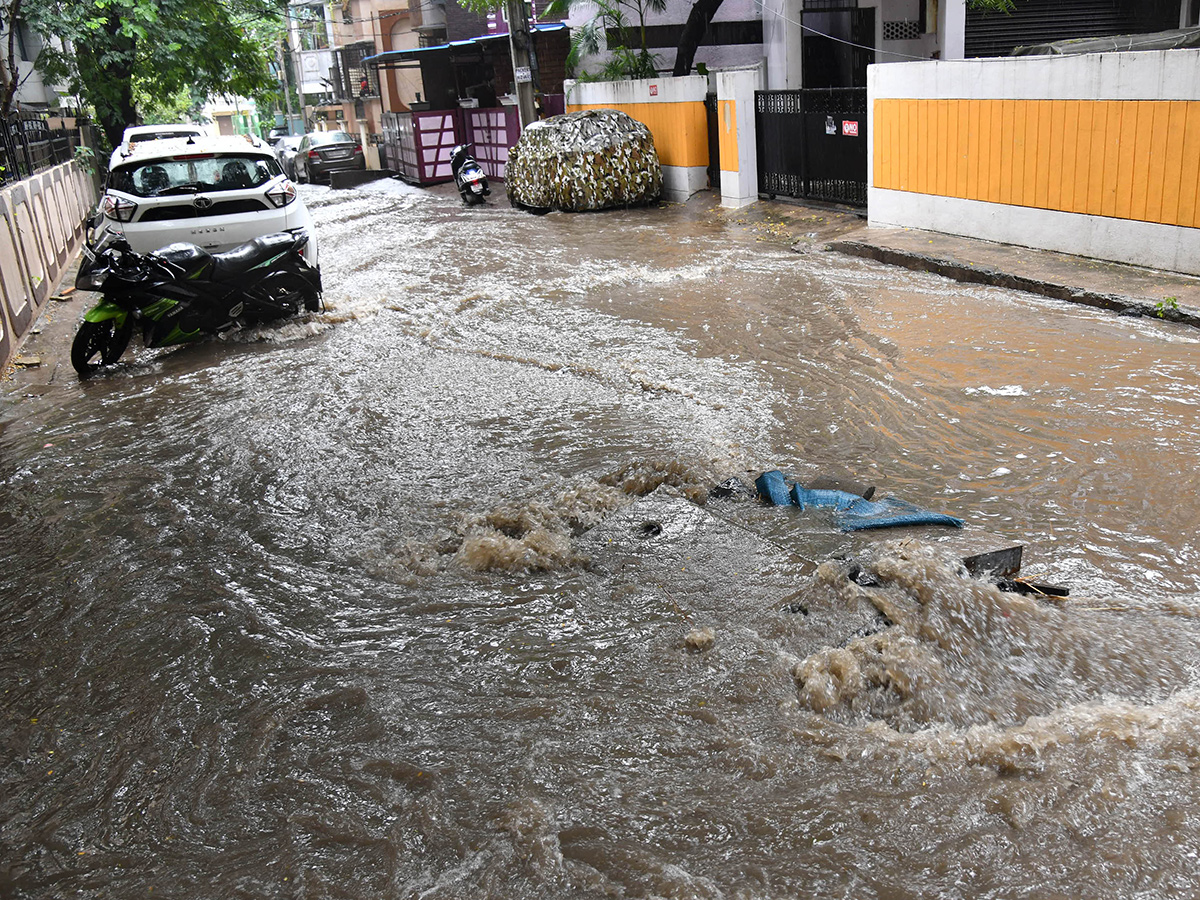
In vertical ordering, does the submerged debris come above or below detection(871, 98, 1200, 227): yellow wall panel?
below

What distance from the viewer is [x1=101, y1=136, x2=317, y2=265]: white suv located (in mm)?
9219

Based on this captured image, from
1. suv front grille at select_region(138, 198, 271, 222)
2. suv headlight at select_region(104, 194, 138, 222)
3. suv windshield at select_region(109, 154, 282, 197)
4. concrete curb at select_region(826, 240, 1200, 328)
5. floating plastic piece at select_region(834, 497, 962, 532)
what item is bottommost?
floating plastic piece at select_region(834, 497, 962, 532)

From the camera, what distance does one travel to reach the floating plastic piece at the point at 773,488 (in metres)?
4.82

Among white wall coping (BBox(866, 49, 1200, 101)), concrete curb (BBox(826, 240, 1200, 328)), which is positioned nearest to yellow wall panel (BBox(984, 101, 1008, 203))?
white wall coping (BBox(866, 49, 1200, 101))

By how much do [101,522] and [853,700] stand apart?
4037 millimetres

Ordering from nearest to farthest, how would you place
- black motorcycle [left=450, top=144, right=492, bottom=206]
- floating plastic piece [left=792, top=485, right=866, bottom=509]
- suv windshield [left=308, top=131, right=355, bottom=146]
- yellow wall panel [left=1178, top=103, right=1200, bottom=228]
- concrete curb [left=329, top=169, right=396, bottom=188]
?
floating plastic piece [left=792, top=485, right=866, bottom=509], yellow wall panel [left=1178, top=103, right=1200, bottom=228], black motorcycle [left=450, top=144, right=492, bottom=206], concrete curb [left=329, top=169, right=396, bottom=188], suv windshield [left=308, top=131, right=355, bottom=146]

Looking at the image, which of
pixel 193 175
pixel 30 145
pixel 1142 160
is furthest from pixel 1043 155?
pixel 30 145

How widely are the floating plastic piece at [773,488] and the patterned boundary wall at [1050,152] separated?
18.3ft

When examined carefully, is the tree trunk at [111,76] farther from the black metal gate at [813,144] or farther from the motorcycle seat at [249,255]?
the motorcycle seat at [249,255]

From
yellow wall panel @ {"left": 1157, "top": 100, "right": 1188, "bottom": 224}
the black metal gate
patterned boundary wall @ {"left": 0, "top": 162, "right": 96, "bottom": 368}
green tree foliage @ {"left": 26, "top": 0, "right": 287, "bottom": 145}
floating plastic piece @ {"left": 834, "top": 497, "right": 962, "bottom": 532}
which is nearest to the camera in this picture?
floating plastic piece @ {"left": 834, "top": 497, "right": 962, "bottom": 532}

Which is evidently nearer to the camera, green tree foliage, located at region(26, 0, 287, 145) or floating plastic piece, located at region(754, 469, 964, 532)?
floating plastic piece, located at region(754, 469, 964, 532)

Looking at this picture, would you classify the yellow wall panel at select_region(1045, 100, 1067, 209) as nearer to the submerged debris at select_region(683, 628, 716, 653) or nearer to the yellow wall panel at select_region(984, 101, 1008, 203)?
the yellow wall panel at select_region(984, 101, 1008, 203)

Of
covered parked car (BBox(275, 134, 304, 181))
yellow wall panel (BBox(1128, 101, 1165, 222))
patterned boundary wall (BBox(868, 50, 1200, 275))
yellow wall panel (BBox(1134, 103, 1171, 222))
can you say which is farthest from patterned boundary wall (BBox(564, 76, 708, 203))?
covered parked car (BBox(275, 134, 304, 181))

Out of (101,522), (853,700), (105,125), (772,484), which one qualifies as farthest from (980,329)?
(105,125)
